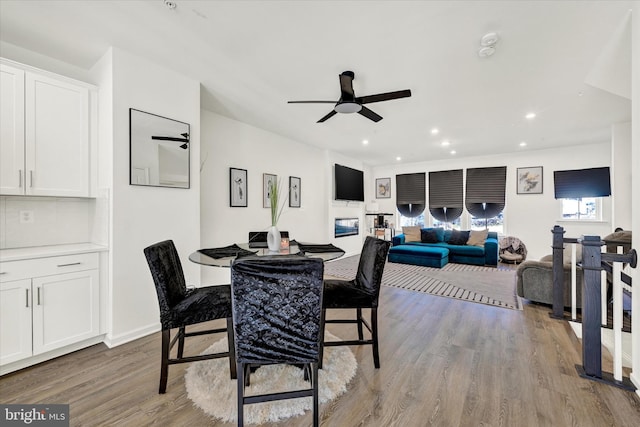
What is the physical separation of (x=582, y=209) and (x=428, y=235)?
3.29 metres

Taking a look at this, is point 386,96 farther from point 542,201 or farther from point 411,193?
point 542,201

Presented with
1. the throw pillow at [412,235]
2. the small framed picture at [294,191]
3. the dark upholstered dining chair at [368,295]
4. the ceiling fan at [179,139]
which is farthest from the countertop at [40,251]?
the throw pillow at [412,235]

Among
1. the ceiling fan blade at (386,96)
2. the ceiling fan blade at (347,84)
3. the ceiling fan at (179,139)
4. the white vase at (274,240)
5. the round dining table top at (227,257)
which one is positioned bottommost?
the round dining table top at (227,257)

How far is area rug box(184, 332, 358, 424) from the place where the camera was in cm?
157

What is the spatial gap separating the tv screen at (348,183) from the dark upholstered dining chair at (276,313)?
210 inches

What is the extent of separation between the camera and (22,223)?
2346 millimetres

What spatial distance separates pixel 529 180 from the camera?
6410 mm

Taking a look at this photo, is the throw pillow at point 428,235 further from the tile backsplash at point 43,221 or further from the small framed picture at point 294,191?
the tile backsplash at point 43,221

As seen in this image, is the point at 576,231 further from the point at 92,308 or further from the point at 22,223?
the point at 22,223

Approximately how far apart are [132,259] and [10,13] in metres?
2.12

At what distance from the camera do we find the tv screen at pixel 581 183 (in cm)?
553

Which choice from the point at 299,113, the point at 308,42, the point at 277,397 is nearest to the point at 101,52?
the point at 308,42

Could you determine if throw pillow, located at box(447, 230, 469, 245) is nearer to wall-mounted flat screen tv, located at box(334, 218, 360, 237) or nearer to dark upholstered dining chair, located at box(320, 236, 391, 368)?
wall-mounted flat screen tv, located at box(334, 218, 360, 237)

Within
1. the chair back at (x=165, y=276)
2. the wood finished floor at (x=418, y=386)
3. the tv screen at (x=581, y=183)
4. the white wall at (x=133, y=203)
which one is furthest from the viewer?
the tv screen at (x=581, y=183)
